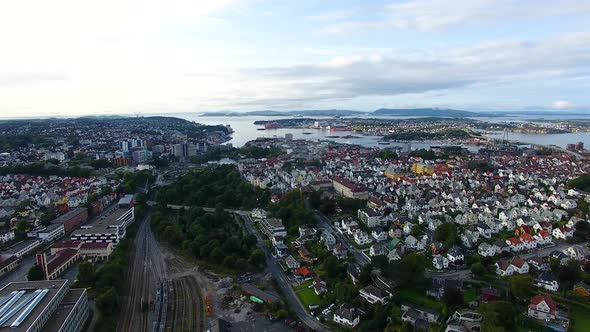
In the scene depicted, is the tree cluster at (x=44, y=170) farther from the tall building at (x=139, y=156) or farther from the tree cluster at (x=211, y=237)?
the tree cluster at (x=211, y=237)

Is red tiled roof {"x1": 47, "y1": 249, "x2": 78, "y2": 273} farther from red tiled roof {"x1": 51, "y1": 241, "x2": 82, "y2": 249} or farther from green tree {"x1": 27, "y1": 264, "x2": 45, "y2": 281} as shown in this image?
red tiled roof {"x1": 51, "y1": 241, "x2": 82, "y2": 249}

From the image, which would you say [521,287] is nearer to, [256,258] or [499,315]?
[499,315]

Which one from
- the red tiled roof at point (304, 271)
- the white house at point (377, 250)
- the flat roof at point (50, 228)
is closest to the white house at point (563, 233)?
the white house at point (377, 250)

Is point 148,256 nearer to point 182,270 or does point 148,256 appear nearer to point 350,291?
point 182,270

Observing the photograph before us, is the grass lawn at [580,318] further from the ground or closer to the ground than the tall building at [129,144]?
closer to the ground

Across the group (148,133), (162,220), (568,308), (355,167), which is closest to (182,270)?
(162,220)

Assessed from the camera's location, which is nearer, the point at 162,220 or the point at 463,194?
the point at 162,220
